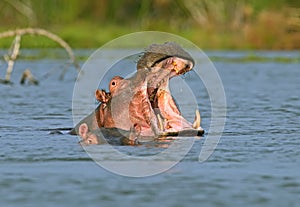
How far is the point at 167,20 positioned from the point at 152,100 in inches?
1333

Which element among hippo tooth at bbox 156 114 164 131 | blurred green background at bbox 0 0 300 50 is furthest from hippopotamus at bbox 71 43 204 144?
blurred green background at bbox 0 0 300 50

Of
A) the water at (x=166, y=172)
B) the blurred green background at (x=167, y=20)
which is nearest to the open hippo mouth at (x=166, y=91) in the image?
the water at (x=166, y=172)

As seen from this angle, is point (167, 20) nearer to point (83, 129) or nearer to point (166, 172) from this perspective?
point (83, 129)

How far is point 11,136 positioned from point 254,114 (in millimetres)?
3947

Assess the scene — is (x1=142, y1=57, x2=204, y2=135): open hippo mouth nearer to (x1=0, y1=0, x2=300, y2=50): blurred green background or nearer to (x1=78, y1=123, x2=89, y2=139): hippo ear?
(x1=78, y1=123, x2=89, y2=139): hippo ear

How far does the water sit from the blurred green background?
832 inches

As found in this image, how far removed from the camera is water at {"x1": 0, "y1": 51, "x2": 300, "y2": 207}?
6.75 metres

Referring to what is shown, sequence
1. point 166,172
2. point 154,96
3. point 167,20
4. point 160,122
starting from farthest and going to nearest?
point 167,20, point 154,96, point 160,122, point 166,172

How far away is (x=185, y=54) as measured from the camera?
9.37 meters

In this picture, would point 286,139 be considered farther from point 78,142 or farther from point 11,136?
point 11,136

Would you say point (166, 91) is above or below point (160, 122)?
above

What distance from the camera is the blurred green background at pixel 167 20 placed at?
35688mm

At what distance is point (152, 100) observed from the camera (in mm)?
9477

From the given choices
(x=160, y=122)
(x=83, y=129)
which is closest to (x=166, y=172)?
(x=160, y=122)
